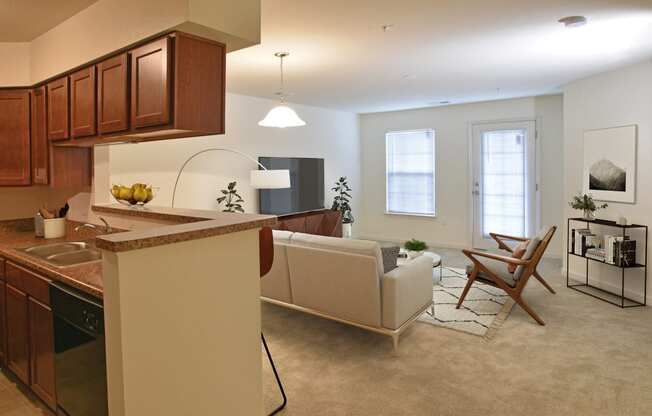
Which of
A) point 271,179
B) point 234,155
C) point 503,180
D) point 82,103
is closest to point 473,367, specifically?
point 271,179

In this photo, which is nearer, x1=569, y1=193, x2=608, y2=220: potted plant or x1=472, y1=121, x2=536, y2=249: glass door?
x1=569, y1=193, x2=608, y2=220: potted plant

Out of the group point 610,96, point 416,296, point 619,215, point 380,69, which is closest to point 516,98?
point 610,96

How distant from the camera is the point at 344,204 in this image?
301 inches

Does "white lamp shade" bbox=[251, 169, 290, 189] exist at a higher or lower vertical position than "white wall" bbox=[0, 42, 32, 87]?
lower

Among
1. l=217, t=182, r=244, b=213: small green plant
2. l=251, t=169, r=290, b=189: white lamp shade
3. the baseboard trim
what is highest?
l=251, t=169, r=290, b=189: white lamp shade

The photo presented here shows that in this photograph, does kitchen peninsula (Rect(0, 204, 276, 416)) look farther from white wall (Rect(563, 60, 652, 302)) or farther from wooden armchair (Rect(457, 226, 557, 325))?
white wall (Rect(563, 60, 652, 302))

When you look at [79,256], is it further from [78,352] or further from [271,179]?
[271,179]

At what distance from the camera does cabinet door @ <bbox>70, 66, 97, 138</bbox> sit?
2803 millimetres

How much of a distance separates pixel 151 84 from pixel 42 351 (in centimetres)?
160

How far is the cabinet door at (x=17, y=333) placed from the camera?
2545mm

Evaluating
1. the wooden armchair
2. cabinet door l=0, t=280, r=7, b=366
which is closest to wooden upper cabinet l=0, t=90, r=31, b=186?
cabinet door l=0, t=280, r=7, b=366

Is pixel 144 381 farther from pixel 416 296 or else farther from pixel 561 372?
pixel 561 372

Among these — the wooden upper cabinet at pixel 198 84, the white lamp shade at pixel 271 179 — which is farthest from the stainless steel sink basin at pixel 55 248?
the white lamp shade at pixel 271 179

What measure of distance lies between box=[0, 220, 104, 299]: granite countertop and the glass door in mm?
5867
